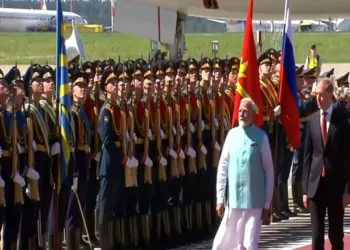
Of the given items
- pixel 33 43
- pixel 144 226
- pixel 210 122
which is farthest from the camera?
pixel 33 43

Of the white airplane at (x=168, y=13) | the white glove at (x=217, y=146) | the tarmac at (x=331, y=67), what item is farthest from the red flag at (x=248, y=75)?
the tarmac at (x=331, y=67)

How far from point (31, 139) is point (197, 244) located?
2855 mm

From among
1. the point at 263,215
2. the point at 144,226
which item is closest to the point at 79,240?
the point at 144,226

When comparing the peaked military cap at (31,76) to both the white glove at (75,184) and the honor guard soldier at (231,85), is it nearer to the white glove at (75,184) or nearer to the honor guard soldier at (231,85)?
the white glove at (75,184)

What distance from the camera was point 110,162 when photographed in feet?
37.7

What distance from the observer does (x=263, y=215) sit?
9.91 metres

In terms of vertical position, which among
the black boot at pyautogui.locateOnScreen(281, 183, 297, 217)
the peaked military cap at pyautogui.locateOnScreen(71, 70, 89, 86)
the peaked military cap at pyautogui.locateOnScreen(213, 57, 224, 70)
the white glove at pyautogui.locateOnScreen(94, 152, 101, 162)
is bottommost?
the black boot at pyautogui.locateOnScreen(281, 183, 297, 217)

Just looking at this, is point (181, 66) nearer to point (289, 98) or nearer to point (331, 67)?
point (289, 98)

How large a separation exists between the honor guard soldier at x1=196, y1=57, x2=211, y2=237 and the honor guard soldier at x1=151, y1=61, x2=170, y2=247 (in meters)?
0.61

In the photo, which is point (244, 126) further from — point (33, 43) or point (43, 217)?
point (33, 43)

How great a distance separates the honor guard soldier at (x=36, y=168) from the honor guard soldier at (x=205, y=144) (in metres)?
2.46

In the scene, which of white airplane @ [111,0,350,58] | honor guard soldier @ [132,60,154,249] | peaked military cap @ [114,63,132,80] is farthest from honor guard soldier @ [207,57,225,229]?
white airplane @ [111,0,350,58]

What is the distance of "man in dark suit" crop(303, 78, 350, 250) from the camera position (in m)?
10.3

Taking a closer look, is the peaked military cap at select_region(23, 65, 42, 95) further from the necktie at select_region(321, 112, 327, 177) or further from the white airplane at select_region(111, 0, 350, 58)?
the white airplane at select_region(111, 0, 350, 58)
